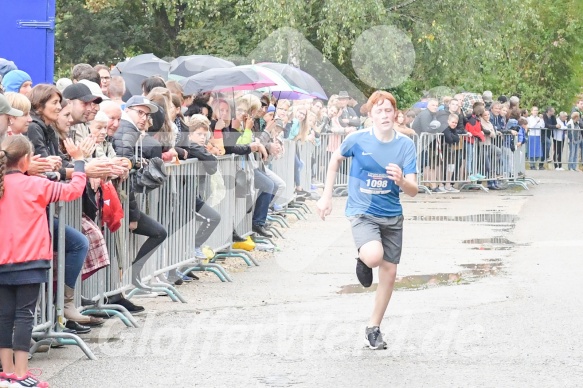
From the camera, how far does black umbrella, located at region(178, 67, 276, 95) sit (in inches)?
651

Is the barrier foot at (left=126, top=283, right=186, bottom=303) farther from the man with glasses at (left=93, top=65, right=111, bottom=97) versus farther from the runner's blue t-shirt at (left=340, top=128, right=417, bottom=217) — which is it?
the man with glasses at (left=93, top=65, right=111, bottom=97)

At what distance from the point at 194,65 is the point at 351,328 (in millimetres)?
10499

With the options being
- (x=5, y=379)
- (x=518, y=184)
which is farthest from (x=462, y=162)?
(x=5, y=379)

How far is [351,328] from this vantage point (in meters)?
9.77

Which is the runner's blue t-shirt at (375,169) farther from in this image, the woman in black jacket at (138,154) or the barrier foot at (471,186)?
the barrier foot at (471,186)

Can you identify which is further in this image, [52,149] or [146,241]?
[146,241]

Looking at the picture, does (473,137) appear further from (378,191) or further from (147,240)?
(378,191)

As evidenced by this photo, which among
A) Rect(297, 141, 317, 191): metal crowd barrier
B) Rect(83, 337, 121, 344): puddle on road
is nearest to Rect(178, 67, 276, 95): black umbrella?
Rect(297, 141, 317, 191): metal crowd barrier

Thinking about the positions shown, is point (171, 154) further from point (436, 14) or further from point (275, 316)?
point (436, 14)

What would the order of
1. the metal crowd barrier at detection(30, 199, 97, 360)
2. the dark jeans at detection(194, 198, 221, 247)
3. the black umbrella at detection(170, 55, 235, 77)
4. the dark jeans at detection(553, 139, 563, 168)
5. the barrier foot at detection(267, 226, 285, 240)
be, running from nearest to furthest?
1. the metal crowd barrier at detection(30, 199, 97, 360)
2. the dark jeans at detection(194, 198, 221, 247)
3. the barrier foot at detection(267, 226, 285, 240)
4. the black umbrella at detection(170, 55, 235, 77)
5. the dark jeans at detection(553, 139, 563, 168)

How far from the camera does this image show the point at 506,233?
1798 cm

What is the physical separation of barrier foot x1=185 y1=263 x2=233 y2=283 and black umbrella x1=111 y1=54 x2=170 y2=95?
170 inches

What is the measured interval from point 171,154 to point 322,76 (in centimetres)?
2390

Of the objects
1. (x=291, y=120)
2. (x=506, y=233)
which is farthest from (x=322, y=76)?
(x=506, y=233)
